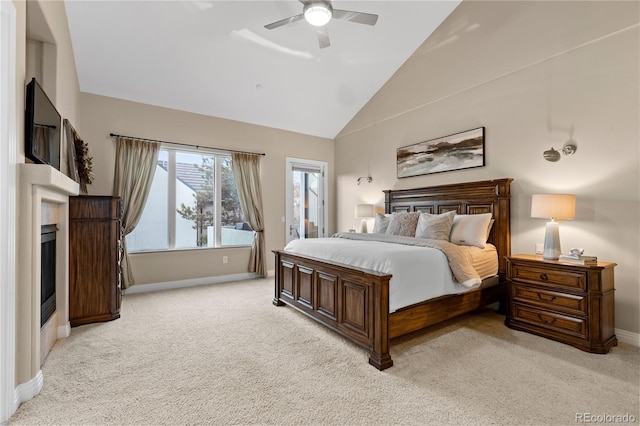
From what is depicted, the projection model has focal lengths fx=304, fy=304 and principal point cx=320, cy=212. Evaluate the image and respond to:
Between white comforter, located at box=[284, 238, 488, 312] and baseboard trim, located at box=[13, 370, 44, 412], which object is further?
white comforter, located at box=[284, 238, 488, 312]

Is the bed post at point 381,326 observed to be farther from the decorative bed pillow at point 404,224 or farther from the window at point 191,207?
the window at point 191,207

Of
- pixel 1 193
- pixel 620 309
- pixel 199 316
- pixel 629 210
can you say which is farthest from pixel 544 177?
pixel 1 193

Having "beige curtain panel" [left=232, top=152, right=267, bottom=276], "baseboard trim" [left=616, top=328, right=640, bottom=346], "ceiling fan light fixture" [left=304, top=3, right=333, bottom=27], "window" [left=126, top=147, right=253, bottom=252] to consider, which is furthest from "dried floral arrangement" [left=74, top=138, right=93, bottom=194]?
"baseboard trim" [left=616, top=328, right=640, bottom=346]

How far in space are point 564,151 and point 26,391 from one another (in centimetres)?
493

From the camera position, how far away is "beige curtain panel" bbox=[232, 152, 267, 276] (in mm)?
5414

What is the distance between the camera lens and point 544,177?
3.38m

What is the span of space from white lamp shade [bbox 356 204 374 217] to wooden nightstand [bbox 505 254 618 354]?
2.60m

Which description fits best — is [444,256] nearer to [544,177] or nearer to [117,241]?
[544,177]

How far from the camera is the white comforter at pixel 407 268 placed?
254 cm

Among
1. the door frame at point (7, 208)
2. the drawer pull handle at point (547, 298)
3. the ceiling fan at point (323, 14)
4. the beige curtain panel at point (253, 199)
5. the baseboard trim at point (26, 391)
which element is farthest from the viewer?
the beige curtain panel at point (253, 199)

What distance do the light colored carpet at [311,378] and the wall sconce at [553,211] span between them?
0.88 metres

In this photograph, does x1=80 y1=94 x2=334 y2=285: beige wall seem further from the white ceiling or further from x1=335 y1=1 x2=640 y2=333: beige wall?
x1=335 y1=1 x2=640 y2=333: beige wall

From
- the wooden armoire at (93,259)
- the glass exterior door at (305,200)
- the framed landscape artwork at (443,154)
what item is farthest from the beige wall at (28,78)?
the framed landscape artwork at (443,154)

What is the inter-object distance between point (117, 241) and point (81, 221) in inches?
15.6
